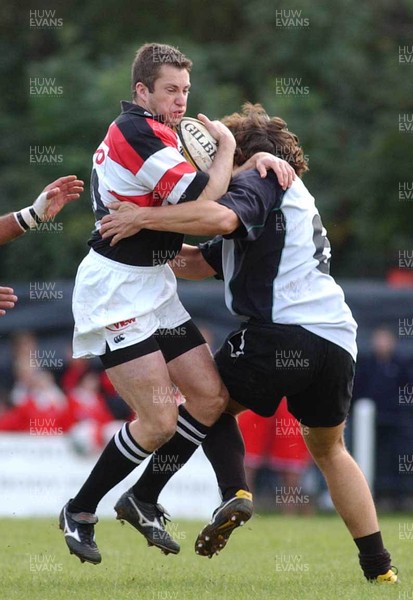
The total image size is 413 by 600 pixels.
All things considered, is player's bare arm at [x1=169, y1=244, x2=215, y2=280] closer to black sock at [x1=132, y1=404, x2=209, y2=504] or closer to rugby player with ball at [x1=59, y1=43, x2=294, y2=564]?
rugby player with ball at [x1=59, y1=43, x2=294, y2=564]

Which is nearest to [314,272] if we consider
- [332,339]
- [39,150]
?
[332,339]

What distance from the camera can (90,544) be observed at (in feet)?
19.2

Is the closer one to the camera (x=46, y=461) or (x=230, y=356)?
(x=230, y=356)

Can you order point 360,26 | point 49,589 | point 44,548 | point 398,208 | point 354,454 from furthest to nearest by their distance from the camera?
1. point 360,26
2. point 398,208
3. point 354,454
4. point 44,548
5. point 49,589

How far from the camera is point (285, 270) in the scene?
5.84 m

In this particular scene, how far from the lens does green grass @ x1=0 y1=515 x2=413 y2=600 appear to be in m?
5.60

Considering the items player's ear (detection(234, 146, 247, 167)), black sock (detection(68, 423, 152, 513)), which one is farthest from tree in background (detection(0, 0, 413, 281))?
black sock (detection(68, 423, 152, 513))

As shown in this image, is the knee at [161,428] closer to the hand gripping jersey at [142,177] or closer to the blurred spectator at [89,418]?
the hand gripping jersey at [142,177]

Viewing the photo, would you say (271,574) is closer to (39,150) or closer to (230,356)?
(230,356)

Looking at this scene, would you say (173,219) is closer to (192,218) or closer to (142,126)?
(192,218)

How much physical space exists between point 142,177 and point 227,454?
1.50m

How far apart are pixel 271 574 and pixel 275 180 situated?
86.0 inches

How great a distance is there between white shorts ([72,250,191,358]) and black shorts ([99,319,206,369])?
3cm

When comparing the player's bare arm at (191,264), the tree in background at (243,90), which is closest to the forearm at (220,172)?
the player's bare arm at (191,264)
